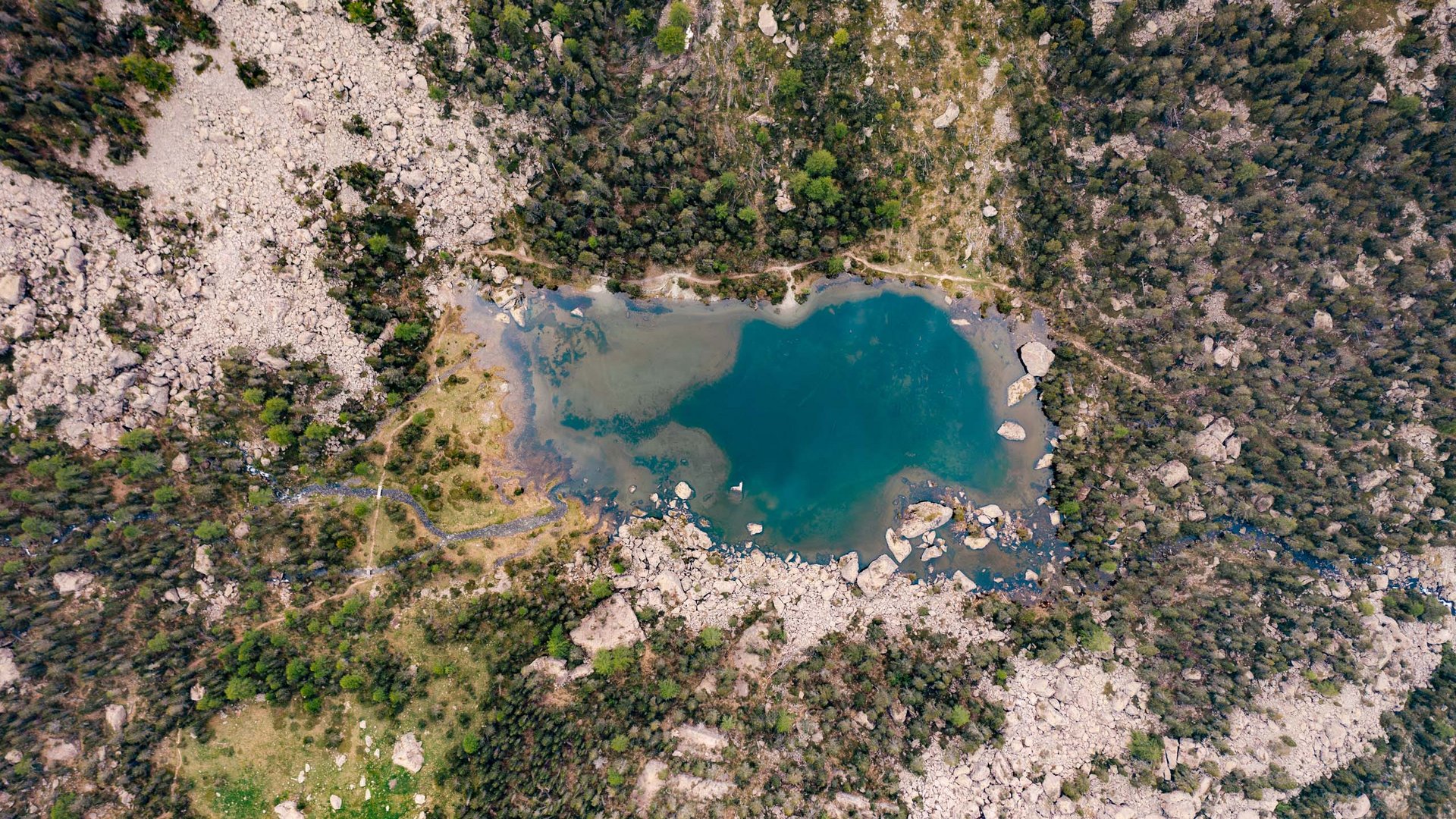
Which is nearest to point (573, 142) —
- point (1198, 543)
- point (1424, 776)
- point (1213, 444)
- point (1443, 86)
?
point (1213, 444)

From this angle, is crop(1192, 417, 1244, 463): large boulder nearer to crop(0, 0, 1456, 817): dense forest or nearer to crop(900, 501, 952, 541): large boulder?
crop(0, 0, 1456, 817): dense forest

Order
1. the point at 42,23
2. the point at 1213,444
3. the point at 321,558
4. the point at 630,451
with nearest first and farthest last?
the point at 42,23, the point at 321,558, the point at 1213,444, the point at 630,451

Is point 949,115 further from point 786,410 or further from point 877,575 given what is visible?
point 877,575

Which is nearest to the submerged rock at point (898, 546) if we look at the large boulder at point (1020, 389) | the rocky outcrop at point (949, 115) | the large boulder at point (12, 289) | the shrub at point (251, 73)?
the large boulder at point (1020, 389)

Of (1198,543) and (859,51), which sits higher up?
(859,51)

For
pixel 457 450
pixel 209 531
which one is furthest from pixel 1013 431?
pixel 209 531

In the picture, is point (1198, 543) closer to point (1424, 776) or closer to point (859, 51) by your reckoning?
point (1424, 776)

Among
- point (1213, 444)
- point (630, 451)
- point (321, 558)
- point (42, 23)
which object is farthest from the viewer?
point (630, 451)
